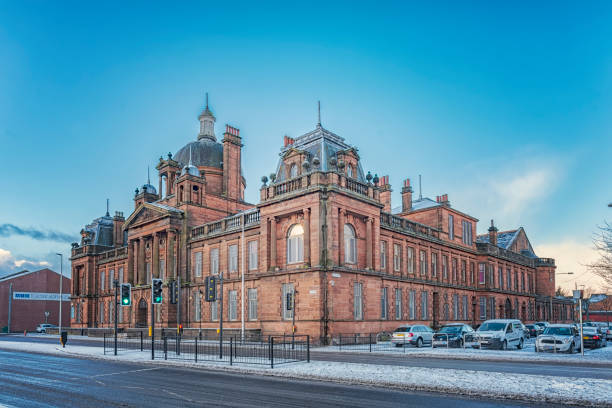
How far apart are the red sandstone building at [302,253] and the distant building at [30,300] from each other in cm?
1579

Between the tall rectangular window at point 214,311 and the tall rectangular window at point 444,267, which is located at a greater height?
the tall rectangular window at point 444,267

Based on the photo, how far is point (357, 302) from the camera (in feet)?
119

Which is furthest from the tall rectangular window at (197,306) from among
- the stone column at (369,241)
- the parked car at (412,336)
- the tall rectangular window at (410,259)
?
the parked car at (412,336)

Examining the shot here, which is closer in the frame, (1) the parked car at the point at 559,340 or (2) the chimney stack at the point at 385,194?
(1) the parked car at the point at 559,340

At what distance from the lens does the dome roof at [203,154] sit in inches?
2274

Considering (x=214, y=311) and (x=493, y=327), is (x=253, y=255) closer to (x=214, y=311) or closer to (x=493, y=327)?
(x=214, y=311)

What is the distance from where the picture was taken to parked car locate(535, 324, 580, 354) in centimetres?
2696

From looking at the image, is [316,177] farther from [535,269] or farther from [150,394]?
[535,269]

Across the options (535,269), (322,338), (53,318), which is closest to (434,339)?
(322,338)

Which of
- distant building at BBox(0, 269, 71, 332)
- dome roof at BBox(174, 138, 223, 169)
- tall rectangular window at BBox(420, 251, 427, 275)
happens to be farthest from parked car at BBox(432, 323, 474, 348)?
distant building at BBox(0, 269, 71, 332)

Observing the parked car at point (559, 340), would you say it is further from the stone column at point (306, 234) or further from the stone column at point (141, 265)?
the stone column at point (141, 265)

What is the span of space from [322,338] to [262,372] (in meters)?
15.8

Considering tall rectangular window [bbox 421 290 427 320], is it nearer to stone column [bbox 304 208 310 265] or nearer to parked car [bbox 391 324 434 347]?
parked car [bbox 391 324 434 347]

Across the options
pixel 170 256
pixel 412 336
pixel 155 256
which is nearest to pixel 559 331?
pixel 412 336
